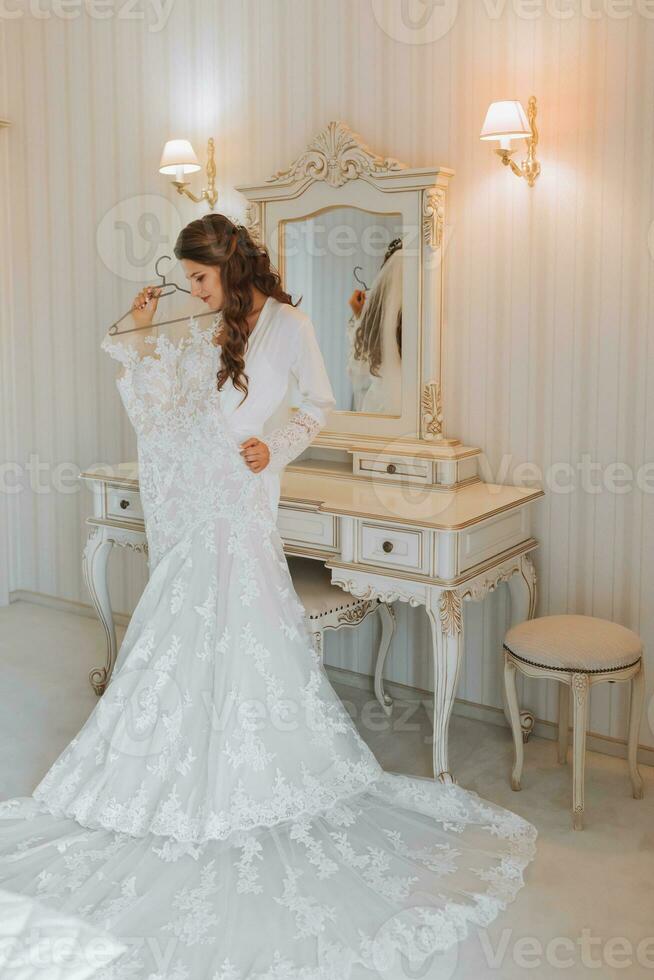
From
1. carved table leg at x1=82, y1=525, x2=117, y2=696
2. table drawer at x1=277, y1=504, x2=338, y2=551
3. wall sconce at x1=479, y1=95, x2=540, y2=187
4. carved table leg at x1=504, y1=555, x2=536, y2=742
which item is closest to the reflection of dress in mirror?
wall sconce at x1=479, y1=95, x2=540, y2=187

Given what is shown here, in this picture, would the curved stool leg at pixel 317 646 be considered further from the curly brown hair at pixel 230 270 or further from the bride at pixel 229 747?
the curly brown hair at pixel 230 270

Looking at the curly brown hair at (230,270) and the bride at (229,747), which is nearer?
the bride at (229,747)

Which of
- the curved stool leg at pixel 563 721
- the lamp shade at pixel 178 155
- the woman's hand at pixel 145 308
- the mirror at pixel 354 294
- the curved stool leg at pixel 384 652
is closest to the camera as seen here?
the woman's hand at pixel 145 308

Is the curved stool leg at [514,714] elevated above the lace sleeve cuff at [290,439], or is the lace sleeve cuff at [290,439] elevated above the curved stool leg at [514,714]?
the lace sleeve cuff at [290,439]

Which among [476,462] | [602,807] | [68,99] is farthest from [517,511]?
[68,99]

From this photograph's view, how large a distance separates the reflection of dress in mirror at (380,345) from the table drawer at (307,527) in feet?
1.90

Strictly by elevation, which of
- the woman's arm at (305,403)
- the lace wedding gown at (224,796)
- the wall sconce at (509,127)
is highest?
the wall sconce at (509,127)

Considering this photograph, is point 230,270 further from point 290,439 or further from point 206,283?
point 290,439

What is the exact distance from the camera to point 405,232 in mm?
3145

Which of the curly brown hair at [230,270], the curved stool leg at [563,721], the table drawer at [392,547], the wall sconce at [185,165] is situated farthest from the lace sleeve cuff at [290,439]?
the wall sconce at [185,165]

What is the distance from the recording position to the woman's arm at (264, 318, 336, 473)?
2682 millimetres

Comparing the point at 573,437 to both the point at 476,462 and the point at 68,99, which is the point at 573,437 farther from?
the point at 68,99

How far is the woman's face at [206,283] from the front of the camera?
8.49ft

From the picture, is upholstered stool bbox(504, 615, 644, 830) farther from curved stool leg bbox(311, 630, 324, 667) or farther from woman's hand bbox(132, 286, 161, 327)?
woman's hand bbox(132, 286, 161, 327)
